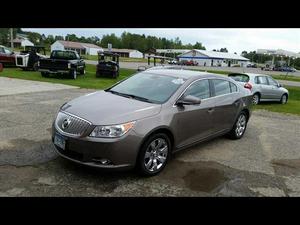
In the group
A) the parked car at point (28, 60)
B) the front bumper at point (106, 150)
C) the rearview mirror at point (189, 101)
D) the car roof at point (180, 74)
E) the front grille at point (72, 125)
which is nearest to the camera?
the front bumper at point (106, 150)

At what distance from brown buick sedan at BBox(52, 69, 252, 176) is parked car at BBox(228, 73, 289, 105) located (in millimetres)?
6541

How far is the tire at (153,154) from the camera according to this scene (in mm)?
4410

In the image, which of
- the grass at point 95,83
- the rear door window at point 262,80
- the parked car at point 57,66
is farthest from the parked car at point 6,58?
the rear door window at point 262,80

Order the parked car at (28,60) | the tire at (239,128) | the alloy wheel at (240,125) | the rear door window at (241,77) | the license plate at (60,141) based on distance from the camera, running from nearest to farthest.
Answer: the license plate at (60,141)
the tire at (239,128)
the alloy wheel at (240,125)
the rear door window at (241,77)
the parked car at (28,60)

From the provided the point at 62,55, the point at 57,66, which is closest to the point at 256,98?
the point at 57,66

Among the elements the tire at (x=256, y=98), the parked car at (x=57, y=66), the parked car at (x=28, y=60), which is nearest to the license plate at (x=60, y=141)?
the tire at (x=256, y=98)

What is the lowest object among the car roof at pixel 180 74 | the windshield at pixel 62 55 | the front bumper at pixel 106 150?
the front bumper at pixel 106 150

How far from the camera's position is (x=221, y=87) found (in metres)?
6.27

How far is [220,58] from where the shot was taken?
8688 cm

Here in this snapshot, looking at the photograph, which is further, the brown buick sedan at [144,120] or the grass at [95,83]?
the grass at [95,83]

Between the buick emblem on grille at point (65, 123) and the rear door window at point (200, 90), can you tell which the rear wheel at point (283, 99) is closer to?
the rear door window at point (200, 90)

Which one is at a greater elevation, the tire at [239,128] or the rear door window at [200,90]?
the rear door window at [200,90]

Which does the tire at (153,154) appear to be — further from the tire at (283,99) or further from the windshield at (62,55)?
the windshield at (62,55)
